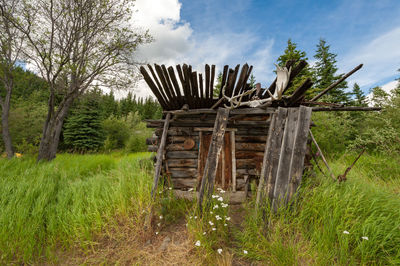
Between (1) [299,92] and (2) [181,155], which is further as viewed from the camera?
(2) [181,155]

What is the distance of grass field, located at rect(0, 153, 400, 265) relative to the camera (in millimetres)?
2045

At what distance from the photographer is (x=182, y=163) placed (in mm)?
4672

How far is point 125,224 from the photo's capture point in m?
3.02

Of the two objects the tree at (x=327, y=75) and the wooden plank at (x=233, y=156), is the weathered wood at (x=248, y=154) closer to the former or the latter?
the wooden plank at (x=233, y=156)

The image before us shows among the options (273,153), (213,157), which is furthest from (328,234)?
(213,157)

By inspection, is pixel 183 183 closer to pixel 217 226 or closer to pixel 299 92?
pixel 217 226

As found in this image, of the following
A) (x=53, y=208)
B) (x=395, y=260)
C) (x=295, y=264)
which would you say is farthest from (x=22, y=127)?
(x=395, y=260)

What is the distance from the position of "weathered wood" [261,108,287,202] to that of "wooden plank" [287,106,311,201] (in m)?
0.25

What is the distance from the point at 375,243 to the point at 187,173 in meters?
Result: 3.82

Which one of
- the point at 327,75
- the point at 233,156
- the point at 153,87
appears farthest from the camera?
the point at 327,75

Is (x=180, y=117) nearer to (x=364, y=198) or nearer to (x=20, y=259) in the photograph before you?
(x=20, y=259)

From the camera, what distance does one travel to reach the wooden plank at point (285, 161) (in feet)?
8.52

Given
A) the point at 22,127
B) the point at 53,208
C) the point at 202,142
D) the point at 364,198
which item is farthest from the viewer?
the point at 22,127

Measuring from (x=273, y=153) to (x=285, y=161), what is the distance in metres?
0.24
